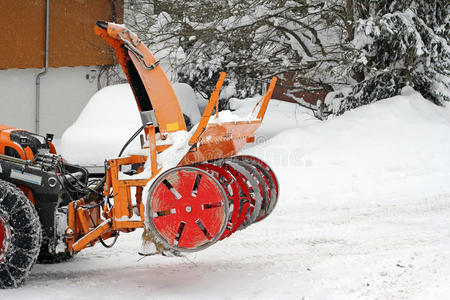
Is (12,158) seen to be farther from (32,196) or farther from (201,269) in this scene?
(201,269)

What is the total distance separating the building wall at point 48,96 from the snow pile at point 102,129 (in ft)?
17.5

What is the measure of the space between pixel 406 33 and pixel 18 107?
9784mm

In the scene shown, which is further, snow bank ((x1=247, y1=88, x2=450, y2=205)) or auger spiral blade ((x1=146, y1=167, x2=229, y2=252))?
snow bank ((x1=247, y1=88, x2=450, y2=205))

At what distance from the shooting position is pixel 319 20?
11172 mm

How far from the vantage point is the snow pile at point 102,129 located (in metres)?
9.13

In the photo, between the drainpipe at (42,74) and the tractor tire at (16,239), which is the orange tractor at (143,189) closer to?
the tractor tire at (16,239)

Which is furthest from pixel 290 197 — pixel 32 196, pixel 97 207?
pixel 32 196

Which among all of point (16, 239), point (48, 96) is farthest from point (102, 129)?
point (48, 96)

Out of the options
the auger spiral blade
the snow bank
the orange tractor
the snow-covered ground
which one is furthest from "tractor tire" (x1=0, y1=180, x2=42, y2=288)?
the snow bank

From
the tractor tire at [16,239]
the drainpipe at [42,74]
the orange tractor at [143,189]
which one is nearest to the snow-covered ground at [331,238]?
the tractor tire at [16,239]

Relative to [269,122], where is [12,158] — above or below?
above

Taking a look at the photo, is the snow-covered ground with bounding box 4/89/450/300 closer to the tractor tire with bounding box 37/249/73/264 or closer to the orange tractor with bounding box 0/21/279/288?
the tractor tire with bounding box 37/249/73/264

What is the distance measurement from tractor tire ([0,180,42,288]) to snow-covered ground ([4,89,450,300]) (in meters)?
0.14

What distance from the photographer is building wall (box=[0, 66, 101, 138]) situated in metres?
14.9
